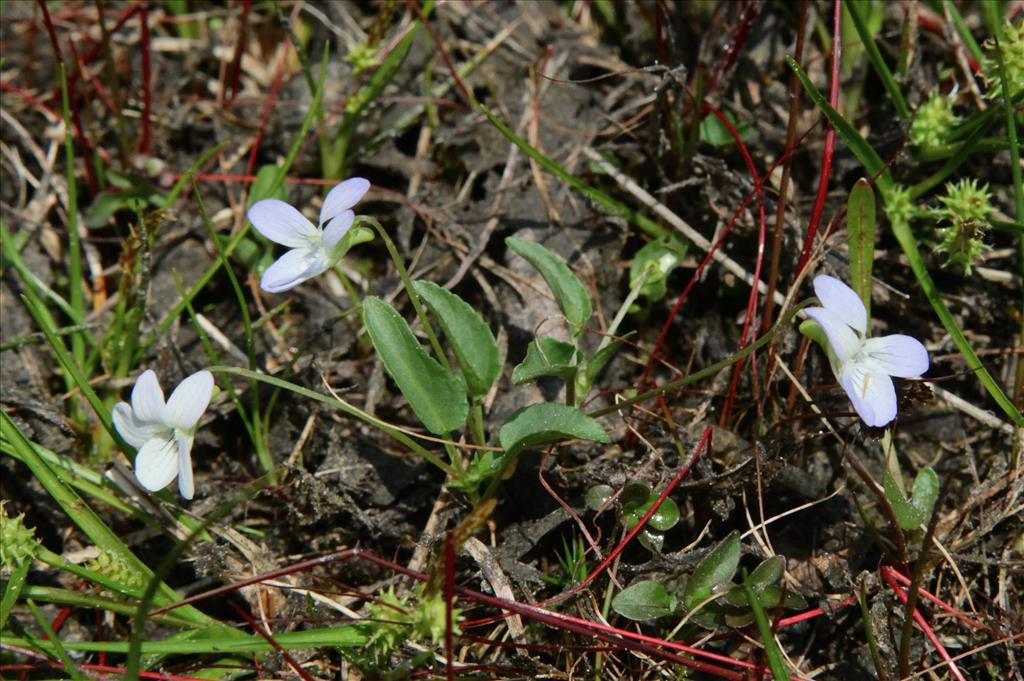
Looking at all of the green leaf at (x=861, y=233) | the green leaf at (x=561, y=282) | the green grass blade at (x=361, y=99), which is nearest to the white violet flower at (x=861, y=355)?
the green leaf at (x=861, y=233)

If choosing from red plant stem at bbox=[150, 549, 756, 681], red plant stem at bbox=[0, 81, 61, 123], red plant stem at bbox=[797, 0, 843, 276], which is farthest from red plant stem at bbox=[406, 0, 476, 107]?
red plant stem at bbox=[150, 549, 756, 681]

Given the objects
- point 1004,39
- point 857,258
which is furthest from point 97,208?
point 1004,39

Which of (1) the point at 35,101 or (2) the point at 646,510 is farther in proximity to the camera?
(1) the point at 35,101

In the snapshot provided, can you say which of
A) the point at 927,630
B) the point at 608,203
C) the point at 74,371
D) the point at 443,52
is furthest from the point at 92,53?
the point at 927,630

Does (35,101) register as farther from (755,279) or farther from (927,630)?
(927,630)

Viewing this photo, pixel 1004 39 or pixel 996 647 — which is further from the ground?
pixel 1004 39

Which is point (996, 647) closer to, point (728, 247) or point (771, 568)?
point (771, 568)
